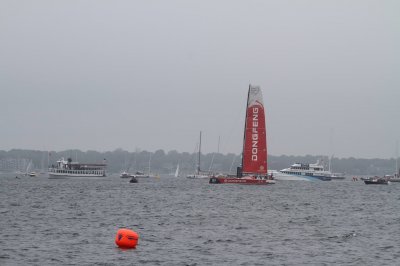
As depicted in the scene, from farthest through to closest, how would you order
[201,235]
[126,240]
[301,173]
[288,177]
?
[301,173] → [288,177] → [201,235] → [126,240]

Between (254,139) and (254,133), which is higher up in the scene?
(254,133)

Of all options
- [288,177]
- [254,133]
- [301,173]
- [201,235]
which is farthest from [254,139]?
[201,235]

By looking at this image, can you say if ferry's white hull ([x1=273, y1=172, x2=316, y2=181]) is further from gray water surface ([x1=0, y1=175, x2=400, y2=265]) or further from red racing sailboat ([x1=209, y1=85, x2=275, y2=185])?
gray water surface ([x1=0, y1=175, x2=400, y2=265])

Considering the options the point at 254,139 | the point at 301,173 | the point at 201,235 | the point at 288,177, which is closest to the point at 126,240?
the point at 201,235

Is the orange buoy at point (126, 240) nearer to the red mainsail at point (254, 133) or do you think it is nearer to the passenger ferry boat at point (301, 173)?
the red mainsail at point (254, 133)

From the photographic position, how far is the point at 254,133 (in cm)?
11662

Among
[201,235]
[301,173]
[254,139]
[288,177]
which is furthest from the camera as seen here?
[301,173]

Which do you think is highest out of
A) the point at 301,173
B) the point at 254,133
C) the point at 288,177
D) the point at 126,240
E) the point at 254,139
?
the point at 254,133

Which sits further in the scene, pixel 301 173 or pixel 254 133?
pixel 301 173

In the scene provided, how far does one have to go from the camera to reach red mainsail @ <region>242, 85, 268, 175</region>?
11625cm

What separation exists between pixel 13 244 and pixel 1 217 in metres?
17.0

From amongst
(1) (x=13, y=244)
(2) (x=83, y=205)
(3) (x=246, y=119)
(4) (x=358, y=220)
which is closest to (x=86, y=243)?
(1) (x=13, y=244)

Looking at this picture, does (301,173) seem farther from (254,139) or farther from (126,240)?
(126,240)

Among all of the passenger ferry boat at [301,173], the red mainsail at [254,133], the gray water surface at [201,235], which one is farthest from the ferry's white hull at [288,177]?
the gray water surface at [201,235]
